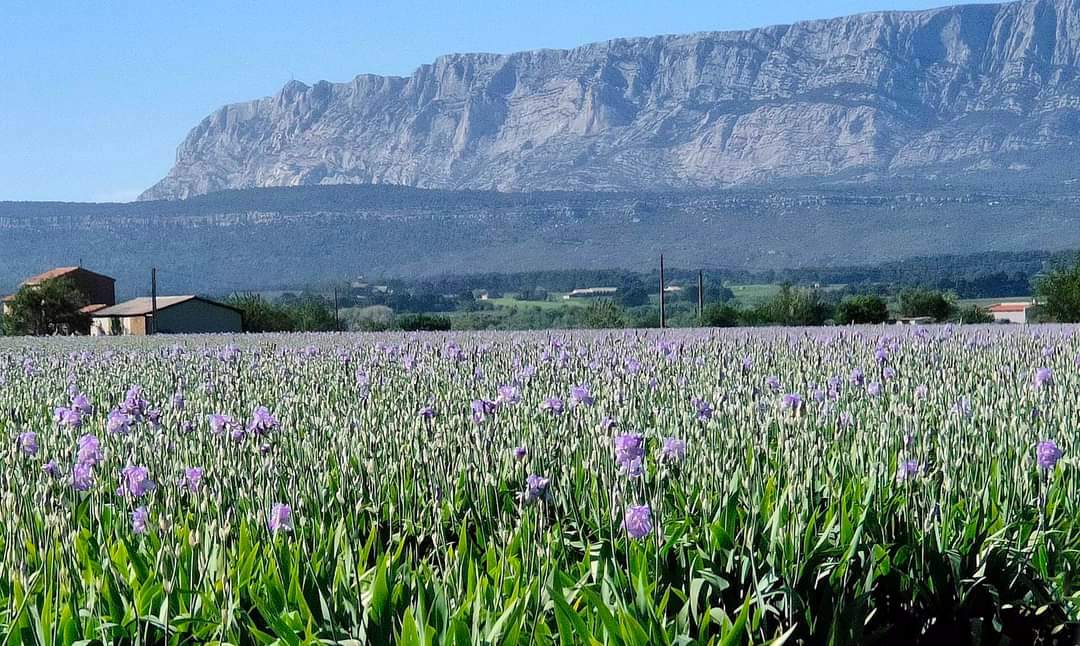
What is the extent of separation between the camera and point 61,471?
4.32m

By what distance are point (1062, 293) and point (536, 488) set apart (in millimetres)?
85556

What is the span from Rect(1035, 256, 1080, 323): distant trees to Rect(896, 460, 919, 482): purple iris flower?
80.5 m

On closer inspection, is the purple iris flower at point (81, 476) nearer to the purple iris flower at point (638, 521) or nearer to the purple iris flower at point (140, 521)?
the purple iris flower at point (140, 521)

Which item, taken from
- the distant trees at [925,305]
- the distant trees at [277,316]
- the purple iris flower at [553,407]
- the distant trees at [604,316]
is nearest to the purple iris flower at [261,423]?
→ the purple iris flower at [553,407]

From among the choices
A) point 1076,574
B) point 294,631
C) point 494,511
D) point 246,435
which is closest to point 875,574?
point 1076,574

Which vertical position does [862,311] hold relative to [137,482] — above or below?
below

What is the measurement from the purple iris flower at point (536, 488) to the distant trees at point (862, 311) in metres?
70.7

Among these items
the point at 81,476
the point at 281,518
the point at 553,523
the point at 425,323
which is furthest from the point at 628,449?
the point at 425,323

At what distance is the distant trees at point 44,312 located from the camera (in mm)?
95750

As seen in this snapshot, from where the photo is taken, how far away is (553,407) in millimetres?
5695

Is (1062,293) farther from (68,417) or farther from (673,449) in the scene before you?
(673,449)

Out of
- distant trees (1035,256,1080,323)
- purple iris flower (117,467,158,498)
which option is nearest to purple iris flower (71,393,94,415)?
purple iris flower (117,467,158,498)

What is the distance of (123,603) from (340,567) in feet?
1.60

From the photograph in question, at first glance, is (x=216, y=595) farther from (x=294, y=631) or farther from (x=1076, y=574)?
(x=1076, y=574)
